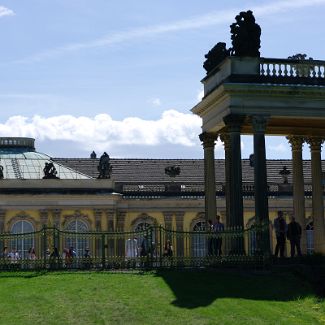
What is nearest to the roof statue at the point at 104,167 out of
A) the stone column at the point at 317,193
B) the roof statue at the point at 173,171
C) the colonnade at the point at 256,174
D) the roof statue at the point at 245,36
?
the roof statue at the point at 173,171

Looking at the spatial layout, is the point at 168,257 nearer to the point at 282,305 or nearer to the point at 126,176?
the point at 282,305

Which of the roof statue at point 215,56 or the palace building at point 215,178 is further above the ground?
the roof statue at point 215,56

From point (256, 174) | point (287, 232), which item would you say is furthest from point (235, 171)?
point (287, 232)

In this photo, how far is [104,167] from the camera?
66188 mm

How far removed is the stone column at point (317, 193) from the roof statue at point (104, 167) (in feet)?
95.6

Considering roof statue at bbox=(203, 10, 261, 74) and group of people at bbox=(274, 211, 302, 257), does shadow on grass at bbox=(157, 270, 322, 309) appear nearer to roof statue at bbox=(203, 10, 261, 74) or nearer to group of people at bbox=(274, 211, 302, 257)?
group of people at bbox=(274, 211, 302, 257)

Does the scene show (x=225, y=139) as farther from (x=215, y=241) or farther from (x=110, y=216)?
(x=110, y=216)

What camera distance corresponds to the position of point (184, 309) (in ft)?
81.1

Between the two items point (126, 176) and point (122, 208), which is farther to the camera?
point (126, 176)

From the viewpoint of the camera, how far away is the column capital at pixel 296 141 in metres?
38.5

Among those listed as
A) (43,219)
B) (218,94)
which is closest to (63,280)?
(218,94)

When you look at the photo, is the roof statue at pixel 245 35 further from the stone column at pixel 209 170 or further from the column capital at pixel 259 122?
the stone column at pixel 209 170

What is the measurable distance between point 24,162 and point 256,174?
38.1 m

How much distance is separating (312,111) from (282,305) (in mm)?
10248
